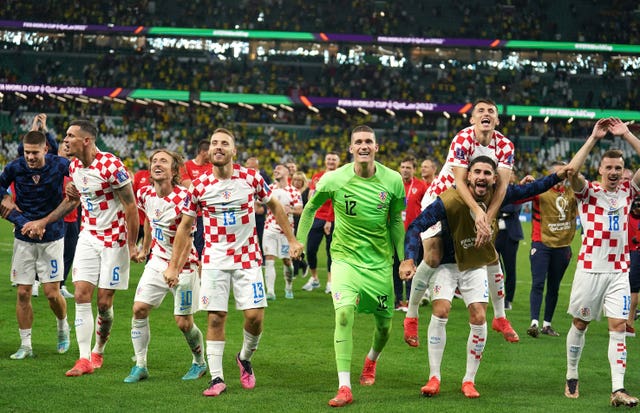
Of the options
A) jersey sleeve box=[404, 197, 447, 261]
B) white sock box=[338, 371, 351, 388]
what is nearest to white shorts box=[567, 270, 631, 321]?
jersey sleeve box=[404, 197, 447, 261]

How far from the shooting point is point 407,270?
7.36 meters

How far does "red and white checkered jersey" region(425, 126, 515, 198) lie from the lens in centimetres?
869

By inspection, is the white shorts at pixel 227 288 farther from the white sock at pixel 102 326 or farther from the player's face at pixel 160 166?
the white sock at pixel 102 326

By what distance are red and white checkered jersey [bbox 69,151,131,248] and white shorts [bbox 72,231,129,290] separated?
70 millimetres

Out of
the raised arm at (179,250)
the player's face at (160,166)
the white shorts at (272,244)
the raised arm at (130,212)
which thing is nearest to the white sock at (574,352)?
the raised arm at (179,250)

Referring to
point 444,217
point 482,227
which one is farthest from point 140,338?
point 482,227

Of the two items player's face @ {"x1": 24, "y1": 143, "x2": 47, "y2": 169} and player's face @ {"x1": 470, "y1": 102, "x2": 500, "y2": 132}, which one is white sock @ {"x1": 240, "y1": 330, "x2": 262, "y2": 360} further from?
player's face @ {"x1": 470, "y1": 102, "x2": 500, "y2": 132}

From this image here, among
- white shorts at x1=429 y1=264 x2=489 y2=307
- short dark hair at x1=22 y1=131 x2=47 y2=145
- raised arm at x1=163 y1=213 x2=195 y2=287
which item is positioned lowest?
white shorts at x1=429 y1=264 x2=489 y2=307

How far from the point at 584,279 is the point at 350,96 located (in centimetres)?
4282

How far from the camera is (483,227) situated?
291 inches

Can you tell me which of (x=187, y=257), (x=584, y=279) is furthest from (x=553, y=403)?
(x=187, y=257)

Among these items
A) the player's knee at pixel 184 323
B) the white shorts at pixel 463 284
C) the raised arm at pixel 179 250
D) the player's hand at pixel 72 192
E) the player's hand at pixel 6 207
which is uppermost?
the player's hand at pixel 72 192

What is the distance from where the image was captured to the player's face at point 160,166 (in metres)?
8.30

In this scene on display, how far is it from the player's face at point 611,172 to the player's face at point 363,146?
204 centimetres
